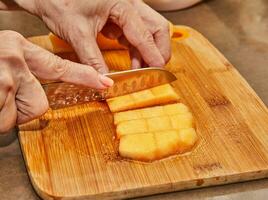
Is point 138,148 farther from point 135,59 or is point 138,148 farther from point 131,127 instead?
point 135,59

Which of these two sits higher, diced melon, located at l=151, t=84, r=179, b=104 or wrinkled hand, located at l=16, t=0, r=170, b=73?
wrinkled hand, located at l=16, t=0, r=170, b=73

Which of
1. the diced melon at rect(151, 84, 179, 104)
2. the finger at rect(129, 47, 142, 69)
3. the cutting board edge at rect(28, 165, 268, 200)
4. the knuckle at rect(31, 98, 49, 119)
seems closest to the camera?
the cutting board edge at rect(28, 165, 268, 200)

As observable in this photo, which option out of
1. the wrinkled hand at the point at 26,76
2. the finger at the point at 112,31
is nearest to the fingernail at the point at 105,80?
the wrinkled hand at the point at 26,76

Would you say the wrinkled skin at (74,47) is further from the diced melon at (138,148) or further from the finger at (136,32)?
the diced melon at (138,148)

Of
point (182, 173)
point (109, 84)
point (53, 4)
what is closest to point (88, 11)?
point (53, 4)

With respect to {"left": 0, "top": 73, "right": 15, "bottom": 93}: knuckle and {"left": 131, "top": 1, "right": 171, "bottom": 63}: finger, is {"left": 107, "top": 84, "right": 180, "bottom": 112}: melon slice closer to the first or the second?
{"left": 131, "top": 1, "right": 171, "bottom": 63}: finger

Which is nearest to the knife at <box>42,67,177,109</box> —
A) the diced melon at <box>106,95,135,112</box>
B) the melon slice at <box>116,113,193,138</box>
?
the diced melon at <box>106,95,135,112</box>

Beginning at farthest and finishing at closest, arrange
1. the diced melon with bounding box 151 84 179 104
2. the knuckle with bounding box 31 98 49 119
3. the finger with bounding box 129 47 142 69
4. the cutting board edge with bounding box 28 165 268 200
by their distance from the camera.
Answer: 1. the finger with bounding box 129 47 142 69
2. the diced melon with bounding box 151 84 179 104
3. the knuckle with bounding box 31 98 49 119
4. the cutting board edge with bounding box 28 165 268 200

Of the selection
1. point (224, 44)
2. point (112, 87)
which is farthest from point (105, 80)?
point (224, 44)
